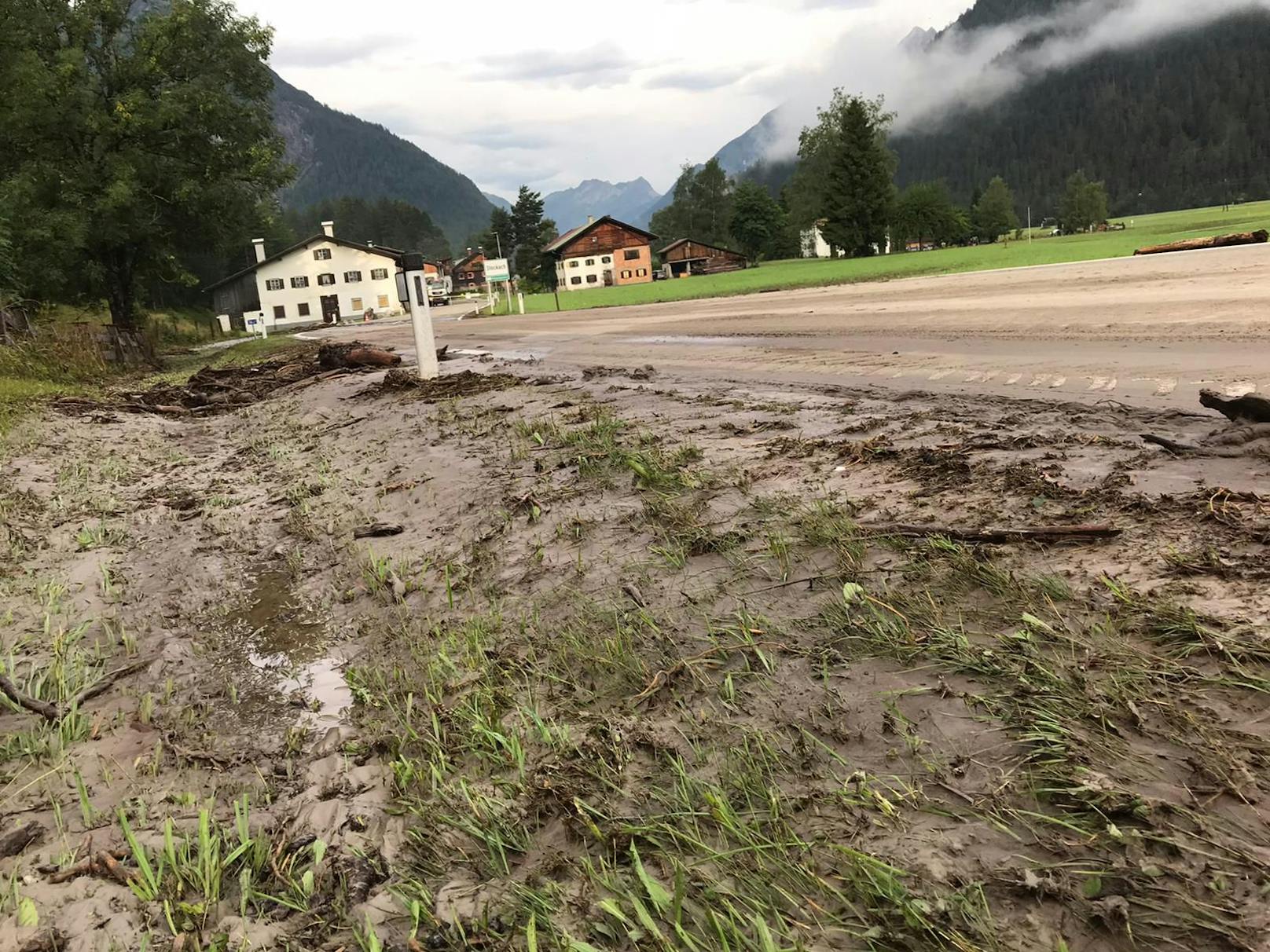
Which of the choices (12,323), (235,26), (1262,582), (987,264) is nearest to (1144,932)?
(1262,582)

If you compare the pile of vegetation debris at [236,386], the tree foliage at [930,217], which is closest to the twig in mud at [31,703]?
the pile of vegetation debris at [236,386]

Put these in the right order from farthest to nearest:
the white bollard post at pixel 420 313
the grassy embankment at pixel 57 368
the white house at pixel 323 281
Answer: the white house at pixel 323 281
the grassy embankment at pixel 57 368
the white bollard post at pixel 420 313

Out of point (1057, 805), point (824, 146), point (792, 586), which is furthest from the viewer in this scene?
point (824, 146)

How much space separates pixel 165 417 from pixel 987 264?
28779 mm

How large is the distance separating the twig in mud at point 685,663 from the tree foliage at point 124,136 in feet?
94.7

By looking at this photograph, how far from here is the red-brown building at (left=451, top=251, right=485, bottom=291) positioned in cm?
13500

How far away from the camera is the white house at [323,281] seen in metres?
73.8

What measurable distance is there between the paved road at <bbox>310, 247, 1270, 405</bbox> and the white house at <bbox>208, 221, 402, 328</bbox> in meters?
54.7

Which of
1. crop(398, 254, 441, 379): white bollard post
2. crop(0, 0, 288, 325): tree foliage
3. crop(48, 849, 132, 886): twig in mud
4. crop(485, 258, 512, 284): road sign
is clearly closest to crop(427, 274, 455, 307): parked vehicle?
crop(485, 258, 512, 284): road sign

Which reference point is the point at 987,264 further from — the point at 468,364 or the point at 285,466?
the point at 285,466

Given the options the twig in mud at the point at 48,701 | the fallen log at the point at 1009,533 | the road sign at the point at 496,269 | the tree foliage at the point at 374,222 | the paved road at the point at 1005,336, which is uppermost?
the tree foliage at the point at 374,222

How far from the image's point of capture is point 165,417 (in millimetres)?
14422

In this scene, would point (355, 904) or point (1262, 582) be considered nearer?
point (355, 904)

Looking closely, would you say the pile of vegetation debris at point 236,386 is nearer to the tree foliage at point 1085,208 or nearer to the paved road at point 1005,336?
the paved road at point 1005,336
